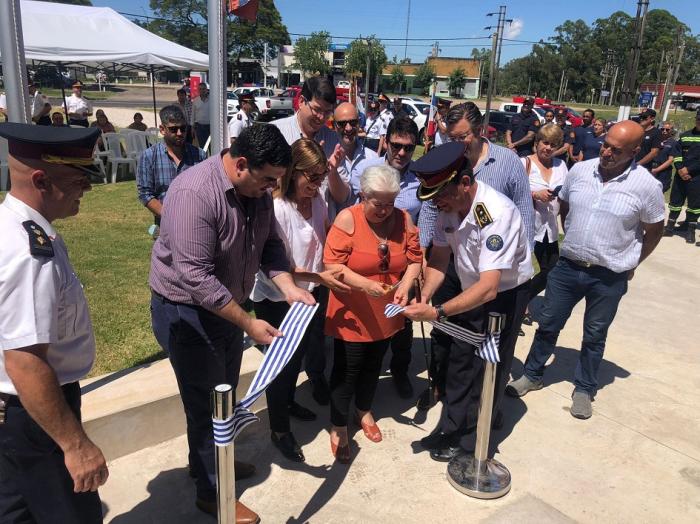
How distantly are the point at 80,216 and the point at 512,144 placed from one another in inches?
363

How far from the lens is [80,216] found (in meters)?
8.48

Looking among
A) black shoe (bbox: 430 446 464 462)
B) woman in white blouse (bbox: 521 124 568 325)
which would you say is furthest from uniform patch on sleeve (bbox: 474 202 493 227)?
woman in white blouse (bbox: 521 124 568 325)

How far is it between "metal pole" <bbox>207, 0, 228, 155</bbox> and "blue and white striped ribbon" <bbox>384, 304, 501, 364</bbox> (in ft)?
6.65

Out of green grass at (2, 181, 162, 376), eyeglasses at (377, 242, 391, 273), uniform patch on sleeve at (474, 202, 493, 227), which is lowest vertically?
green grass at (2, 181, 162, 376)

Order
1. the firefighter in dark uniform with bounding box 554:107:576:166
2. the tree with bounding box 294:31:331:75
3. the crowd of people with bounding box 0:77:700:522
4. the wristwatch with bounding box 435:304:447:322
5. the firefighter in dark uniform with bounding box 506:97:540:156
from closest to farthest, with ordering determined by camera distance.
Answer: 1. the crowd of people with bounding box 0:77:700:522
2. the wristwatch with bounding box 435:304:447:322
3. the firefighter in dark uniform with bounding box 554:107:576:166
4. the firefighter in dark uniform with bounding box 506:97:540:156
5. the tree with bounding box 294:31:331:75

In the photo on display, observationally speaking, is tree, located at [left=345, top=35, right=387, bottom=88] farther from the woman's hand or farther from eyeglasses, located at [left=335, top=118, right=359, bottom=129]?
the woman's hand

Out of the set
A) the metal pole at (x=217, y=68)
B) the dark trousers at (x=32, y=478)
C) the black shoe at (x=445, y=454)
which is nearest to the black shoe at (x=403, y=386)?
the black shoe at (x=445, y=454)

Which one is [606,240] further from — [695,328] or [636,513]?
[695,328]

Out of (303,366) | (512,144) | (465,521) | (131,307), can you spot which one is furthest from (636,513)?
(512,144)

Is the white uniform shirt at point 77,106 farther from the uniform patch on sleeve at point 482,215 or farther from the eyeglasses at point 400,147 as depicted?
the uniform patch on sleeve at point 482,215

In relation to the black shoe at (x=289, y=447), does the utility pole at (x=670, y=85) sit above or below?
above

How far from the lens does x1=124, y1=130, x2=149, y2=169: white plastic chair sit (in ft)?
40.4

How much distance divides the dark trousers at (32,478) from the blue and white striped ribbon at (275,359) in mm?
622

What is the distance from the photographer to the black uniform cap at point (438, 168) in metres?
2.67
